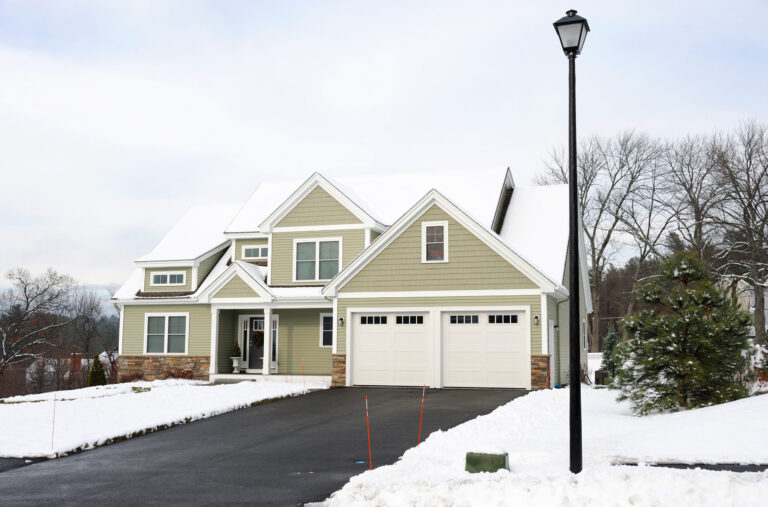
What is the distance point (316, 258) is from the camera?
81.8ft

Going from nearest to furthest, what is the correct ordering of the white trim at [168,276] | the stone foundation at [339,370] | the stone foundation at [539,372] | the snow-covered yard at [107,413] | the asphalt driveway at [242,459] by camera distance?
the asphalt driveway at [242,459], the snow-covered yard at [107,413], the stone foundation at [539,372], the stone foundation at [339,370], the white trim at [168,276]

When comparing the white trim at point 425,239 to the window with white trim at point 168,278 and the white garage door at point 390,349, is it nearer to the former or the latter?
the white garage door at point 390,349

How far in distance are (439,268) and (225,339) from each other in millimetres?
9809

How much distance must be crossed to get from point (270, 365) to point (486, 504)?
19.1 meters

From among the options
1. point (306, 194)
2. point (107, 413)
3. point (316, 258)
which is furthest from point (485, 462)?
point (306, 194)

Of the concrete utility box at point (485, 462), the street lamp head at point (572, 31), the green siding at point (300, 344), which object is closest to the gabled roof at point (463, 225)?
the green siding at point (300, 344)

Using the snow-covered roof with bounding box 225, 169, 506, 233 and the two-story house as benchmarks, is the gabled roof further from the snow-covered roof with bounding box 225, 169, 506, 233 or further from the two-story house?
the snow-covered roof with bounding box 225, 169, 506, 233

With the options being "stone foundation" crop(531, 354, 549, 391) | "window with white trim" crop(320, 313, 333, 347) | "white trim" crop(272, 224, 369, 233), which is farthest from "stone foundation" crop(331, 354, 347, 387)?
"stone foundation" crop(531, 354, 549, 391)

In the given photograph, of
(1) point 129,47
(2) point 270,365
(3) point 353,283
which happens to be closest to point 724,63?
(3) point 353,283

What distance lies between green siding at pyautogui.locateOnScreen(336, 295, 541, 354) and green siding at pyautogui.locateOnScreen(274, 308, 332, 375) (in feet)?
11.3

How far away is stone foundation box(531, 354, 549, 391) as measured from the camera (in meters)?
19.3

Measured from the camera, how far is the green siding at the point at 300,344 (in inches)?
979

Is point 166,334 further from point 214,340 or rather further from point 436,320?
point 436,320

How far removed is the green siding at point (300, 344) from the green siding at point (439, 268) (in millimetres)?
4172
